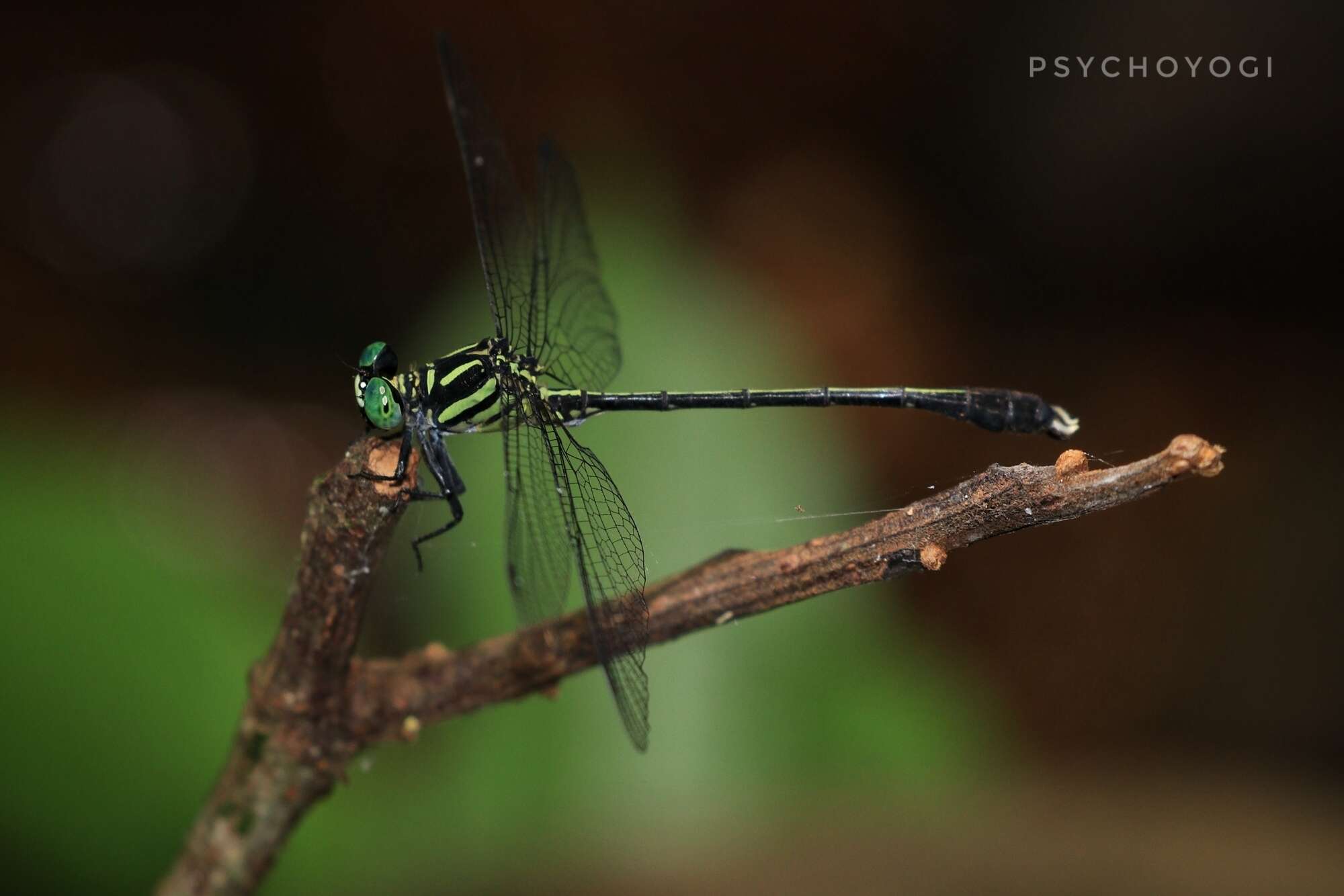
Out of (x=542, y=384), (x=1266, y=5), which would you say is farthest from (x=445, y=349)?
(x=1266, y=5)

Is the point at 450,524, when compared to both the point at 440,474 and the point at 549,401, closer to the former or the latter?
the point at 440,474

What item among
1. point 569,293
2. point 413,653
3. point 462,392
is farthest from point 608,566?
point 569,293

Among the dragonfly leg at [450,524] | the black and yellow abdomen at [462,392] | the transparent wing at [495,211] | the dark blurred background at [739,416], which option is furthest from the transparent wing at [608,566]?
the dark blurred background at [739,416]

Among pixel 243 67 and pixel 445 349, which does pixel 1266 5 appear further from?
pixel 243 67

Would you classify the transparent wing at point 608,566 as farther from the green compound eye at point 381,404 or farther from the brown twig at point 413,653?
the green compound eye at point 381,404

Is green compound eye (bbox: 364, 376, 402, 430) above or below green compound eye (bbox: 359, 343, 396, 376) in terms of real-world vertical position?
below

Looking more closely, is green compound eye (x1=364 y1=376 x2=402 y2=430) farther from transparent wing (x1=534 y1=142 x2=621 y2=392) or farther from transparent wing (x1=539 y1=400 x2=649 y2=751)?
transparent wing (x1=534 y1=142 x2=621 y2=392)

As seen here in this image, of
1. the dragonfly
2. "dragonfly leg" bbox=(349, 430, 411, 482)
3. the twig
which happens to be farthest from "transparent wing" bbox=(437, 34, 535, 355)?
the twig
